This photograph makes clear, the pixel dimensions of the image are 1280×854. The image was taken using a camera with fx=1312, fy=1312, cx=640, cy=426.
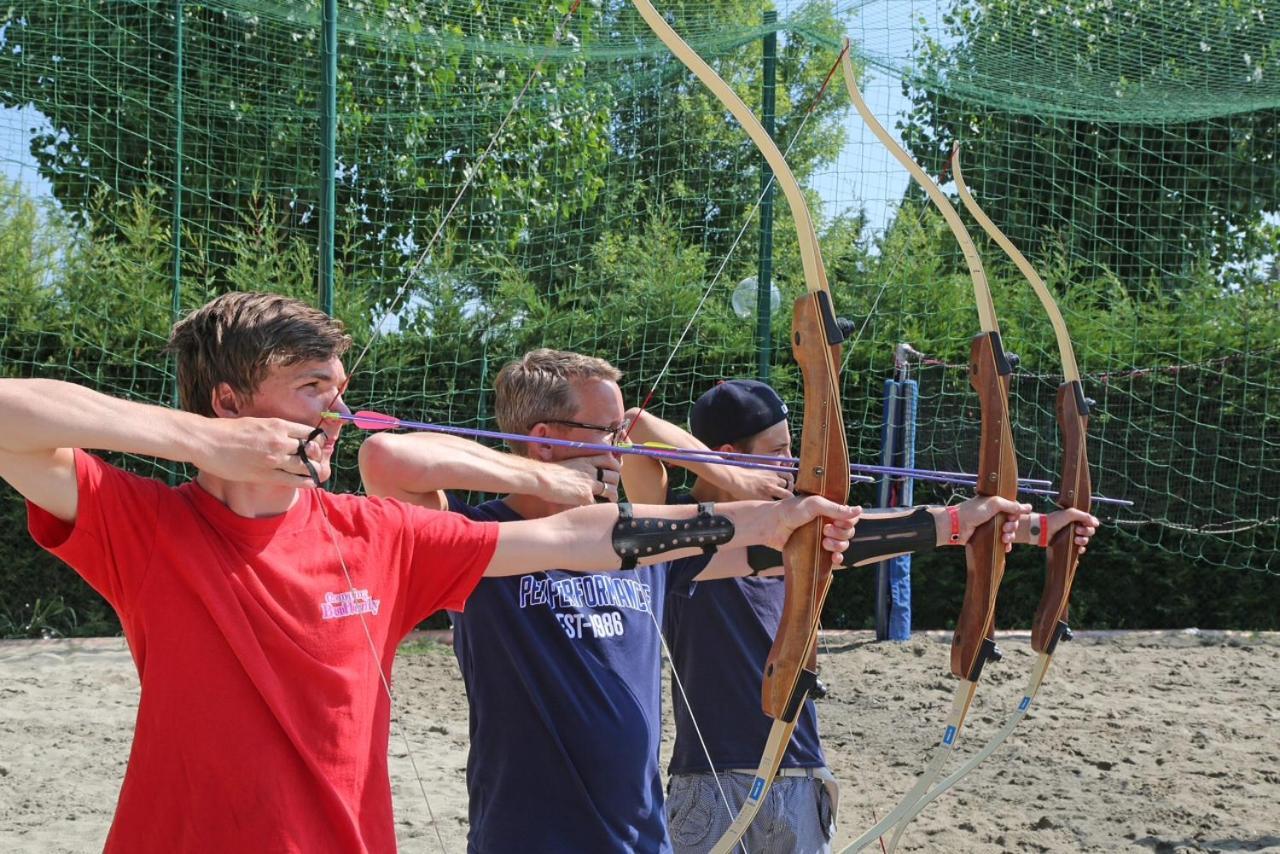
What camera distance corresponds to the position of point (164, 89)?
263 inches

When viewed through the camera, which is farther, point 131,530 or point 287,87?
point 287,87

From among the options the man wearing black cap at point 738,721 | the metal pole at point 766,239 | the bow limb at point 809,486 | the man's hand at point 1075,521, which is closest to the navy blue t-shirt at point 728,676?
the man wearing black cap at point 738,721

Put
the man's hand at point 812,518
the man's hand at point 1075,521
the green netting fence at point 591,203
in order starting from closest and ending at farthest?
the man's hand at point 812,518
the man's hand at point 1075,521
the green netting fence at point 591,203

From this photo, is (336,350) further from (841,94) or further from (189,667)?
(841,94)

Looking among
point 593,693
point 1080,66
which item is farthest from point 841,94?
point 593,693

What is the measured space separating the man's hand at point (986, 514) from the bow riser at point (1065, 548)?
1.28 feet

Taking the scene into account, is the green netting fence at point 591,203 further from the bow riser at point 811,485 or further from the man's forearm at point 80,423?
the man's forearm at point 80,423

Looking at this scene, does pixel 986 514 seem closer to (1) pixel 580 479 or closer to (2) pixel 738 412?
(2) pixel 738 412

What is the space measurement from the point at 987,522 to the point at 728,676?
62 cm

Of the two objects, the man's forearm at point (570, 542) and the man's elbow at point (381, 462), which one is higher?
the man's elbow at point (381, 462)

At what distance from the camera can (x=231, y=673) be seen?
5.12 ft

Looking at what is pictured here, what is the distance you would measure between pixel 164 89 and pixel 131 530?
226 inches

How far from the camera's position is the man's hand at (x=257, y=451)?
1502 millimetres

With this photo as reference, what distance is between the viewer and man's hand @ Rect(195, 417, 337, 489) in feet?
4.93
